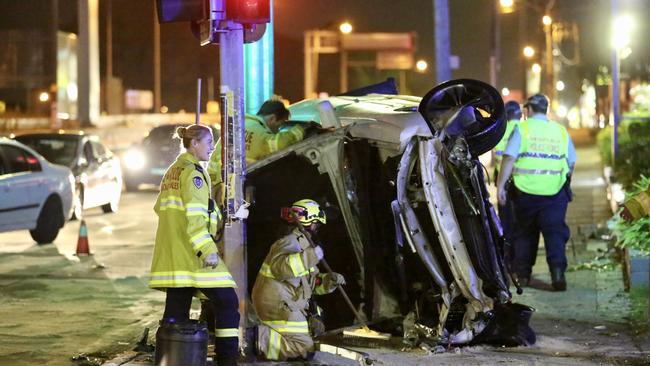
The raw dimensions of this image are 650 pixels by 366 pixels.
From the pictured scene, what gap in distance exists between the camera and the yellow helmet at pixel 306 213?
22.8 feet

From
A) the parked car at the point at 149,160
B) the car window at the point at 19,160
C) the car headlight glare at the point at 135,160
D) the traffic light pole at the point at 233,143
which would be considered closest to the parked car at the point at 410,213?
the traffic light pole at the point at 233,143

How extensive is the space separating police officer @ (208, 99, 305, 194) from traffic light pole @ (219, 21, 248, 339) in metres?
0.73

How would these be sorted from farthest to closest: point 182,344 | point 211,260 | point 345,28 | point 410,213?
point 345,28 < point 410,213 < point 182,344 < point 211,260

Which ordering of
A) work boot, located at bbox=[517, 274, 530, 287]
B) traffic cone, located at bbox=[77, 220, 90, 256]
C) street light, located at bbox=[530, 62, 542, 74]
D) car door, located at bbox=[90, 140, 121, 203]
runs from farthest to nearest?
street light, located at bbox=[530, 62, 542, 74]
car door, located at bbox=[90, 140, 121, 203]
traffic cone, located at bbox=[77, 220, 90, 256]
work boot, located at bbox=[517, 274, 530, 287]

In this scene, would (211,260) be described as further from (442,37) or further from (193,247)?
(442,37)

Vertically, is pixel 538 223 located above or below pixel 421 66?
below

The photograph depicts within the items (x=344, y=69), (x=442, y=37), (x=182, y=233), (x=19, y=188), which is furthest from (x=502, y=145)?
(x=344, y=69)

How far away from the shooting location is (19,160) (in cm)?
1379

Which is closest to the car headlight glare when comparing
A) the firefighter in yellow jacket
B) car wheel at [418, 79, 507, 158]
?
car wheel at [418, 79, 507, 158]

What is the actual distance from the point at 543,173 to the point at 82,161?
967 cm

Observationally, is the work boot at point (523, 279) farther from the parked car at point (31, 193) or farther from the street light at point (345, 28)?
the street light at point (345, 28)

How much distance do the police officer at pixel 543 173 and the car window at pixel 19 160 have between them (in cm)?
648

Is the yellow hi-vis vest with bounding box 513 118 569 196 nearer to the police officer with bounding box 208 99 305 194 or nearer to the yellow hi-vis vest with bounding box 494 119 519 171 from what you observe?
the yellow hi-vis vest with bounding box 494 119 519 171

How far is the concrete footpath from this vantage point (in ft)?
23.5
